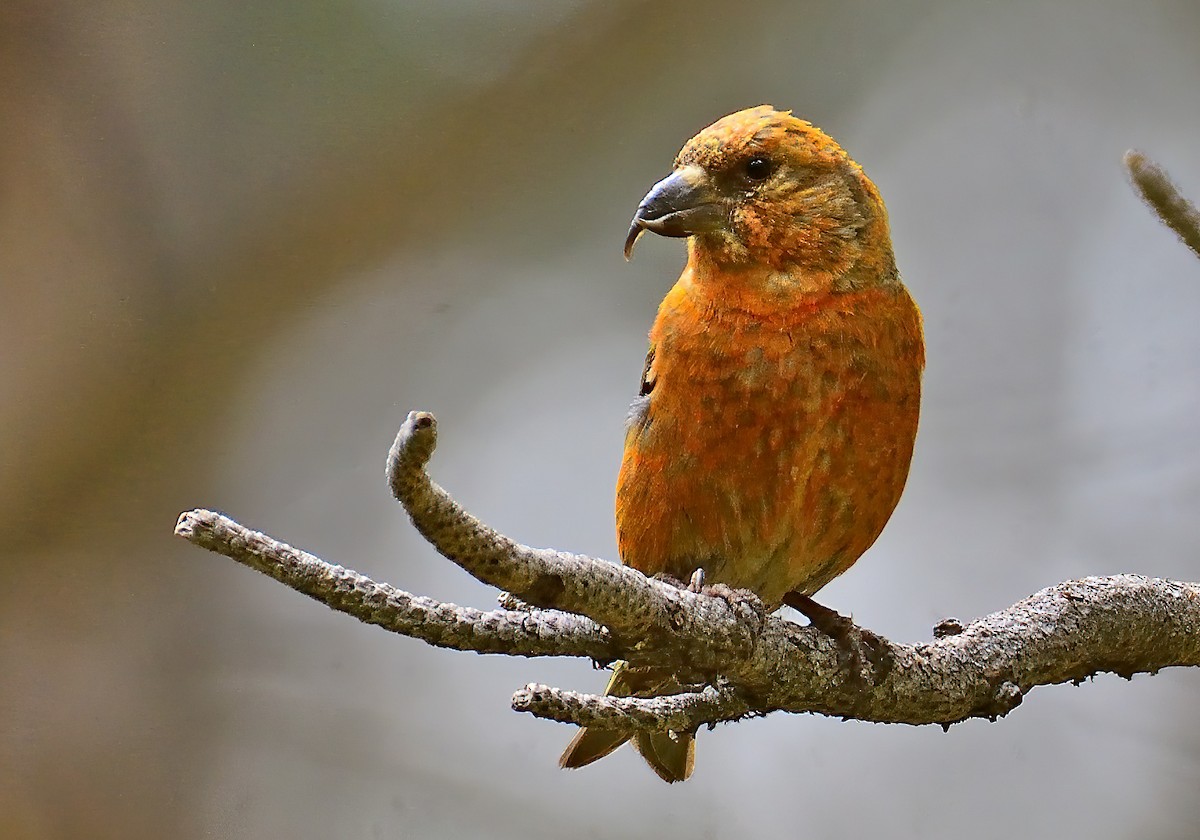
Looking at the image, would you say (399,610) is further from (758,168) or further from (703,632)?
(758,168)

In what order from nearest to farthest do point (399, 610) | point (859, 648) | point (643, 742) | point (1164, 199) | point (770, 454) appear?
1. point (399, 610)
2. point (1164, 199)
3. point (859, 648)
4. point (770, 454)
5. point (643, 742)

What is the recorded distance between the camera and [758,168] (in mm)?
2889

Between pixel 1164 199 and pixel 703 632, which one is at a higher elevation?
pixel 1164 199

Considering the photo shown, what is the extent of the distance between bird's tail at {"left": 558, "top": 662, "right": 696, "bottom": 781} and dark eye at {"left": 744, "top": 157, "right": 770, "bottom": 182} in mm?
1158

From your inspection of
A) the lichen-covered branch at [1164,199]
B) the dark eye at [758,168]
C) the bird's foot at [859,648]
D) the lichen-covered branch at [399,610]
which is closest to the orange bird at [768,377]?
the dark eye at [758,168]

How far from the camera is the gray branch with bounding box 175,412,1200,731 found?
4.74ft

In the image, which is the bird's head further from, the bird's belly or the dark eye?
the bird's belly

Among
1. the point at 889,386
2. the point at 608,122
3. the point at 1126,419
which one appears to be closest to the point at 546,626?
the point at 889,386

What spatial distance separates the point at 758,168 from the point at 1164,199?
126cm

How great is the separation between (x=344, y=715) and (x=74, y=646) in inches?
37.5

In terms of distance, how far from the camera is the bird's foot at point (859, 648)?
8.05 feet

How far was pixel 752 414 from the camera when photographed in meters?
2.67

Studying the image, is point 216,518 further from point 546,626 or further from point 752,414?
point 752,414

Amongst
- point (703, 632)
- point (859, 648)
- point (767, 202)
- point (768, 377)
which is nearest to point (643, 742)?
point (859, 648)
